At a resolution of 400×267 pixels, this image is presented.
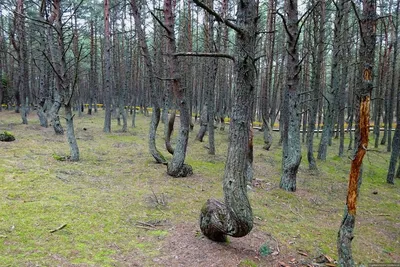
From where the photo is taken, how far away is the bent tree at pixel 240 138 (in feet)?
13.3

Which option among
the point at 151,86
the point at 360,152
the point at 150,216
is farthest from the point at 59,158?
the point at 360,152

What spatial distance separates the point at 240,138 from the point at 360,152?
62.8 inches

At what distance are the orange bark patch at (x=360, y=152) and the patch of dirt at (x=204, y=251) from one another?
56.0 inches

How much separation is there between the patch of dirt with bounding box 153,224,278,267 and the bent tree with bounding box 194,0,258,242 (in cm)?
27

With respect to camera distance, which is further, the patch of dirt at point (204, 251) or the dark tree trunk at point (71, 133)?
the dark tree trunk at point (71, 133)

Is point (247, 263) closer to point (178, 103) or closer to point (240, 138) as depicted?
point (240, 138)

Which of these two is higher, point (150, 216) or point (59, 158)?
point (59, 158)

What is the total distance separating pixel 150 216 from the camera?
210 inches

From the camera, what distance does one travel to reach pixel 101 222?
4773 mm

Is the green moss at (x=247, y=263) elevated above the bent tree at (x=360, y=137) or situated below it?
below

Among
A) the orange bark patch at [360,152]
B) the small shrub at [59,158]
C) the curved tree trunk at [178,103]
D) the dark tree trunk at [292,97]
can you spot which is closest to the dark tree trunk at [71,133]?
the small shrub at [59,158]

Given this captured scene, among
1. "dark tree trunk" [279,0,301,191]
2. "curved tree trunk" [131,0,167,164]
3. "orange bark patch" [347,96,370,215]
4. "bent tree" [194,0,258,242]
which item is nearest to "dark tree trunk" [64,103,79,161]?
"curved tree trunk" [131,0,167,164]

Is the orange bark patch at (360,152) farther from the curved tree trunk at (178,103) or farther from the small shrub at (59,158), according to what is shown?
the small shrub at (59,158)

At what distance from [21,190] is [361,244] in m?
6.72
